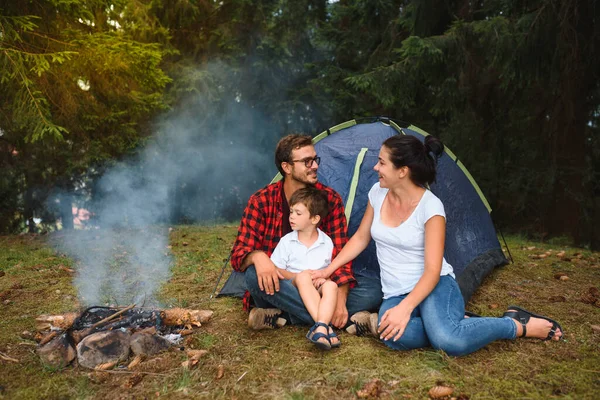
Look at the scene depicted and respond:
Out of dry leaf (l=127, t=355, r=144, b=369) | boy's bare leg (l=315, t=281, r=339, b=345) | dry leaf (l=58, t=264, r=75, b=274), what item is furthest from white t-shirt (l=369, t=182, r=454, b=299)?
dry leaf (l=58, t=264, r=75, b=274)

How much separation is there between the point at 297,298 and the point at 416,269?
0.84 m

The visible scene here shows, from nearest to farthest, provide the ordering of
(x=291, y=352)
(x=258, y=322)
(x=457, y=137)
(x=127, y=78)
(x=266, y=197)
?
1. (x=291, y=352)
2. (x=258, y=322)
3. (x=266, y=197)
4. (x=127, y=78)
5. (x=457, y=137)

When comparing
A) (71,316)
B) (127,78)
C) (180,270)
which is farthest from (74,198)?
(71,316)

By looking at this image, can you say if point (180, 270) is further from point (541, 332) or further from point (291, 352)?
point (541, 332)

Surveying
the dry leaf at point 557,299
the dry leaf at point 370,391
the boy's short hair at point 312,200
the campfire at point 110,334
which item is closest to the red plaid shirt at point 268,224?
the boy's short hair at point 312,200

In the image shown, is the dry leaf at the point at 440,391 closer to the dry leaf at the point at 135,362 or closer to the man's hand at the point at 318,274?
the man's hand at the point at 318,274

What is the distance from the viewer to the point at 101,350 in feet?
9.46

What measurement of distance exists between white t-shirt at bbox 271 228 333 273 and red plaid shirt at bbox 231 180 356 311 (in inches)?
5.6

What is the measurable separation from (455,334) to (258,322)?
138 cm

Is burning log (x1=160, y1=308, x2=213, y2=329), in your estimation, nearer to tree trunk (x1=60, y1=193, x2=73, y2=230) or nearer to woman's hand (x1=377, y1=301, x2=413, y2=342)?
woman's hand (x1=377, y1=301, x2=413, y2=342)

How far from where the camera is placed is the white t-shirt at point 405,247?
305 centimetres

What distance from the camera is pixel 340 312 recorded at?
3.24 meters

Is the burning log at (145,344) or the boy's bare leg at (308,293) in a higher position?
the boy's bare leg at (308,293)

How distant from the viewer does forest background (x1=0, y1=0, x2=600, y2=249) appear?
6.69 m
